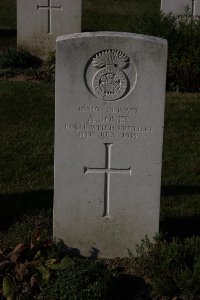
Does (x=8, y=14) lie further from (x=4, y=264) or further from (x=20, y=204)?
(x=4, y=264)

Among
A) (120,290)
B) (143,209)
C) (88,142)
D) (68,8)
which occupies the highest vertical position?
(68,8)

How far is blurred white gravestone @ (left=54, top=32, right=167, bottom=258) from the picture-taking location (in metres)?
6.04

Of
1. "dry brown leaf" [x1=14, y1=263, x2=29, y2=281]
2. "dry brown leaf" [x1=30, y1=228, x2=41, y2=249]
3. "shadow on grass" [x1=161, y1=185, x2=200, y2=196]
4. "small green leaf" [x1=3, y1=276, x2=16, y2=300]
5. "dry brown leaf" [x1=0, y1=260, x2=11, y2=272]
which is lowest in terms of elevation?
"small green leaf" [x1=3, y1=276, x2=16, y2=300]

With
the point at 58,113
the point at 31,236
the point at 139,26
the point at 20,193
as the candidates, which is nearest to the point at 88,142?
the point at 58,113

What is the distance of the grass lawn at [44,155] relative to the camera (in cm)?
748

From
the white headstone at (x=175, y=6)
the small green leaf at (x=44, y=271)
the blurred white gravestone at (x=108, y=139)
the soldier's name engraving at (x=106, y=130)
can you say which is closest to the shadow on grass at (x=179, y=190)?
the blurred white gravestone at (x=108, y=139)

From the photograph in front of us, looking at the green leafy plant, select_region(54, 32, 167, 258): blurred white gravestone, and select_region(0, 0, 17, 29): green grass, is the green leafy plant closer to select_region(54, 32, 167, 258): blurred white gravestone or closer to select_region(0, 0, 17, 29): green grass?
select_region(54, 32, 167, 258): blurred white gravestone

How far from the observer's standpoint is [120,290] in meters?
5.96

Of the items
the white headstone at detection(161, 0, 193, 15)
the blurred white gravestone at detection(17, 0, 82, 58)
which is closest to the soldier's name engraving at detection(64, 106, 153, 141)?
the white headstone at detection(161, 0, 193, 15)

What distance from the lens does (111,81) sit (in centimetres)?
607

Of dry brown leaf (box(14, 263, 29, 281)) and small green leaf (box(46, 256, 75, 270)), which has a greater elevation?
small green leaf (box(46, 256, 75, 270))

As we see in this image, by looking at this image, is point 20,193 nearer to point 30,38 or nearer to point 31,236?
point 31,236

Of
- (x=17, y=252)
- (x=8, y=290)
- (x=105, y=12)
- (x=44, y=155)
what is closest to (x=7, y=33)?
(x=105, y=12)

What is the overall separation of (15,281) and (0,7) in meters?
13.4
